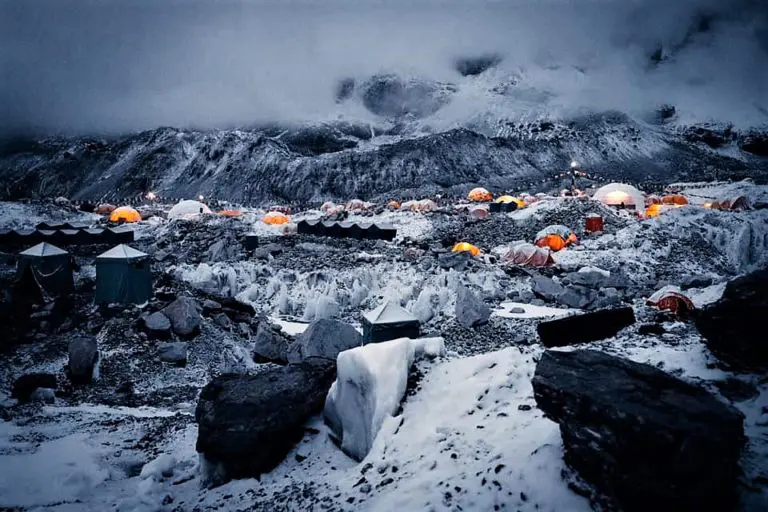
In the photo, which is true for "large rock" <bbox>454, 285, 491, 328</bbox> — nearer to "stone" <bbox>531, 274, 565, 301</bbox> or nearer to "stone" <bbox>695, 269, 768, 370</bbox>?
"stone" <bbox>531, 274, 565, 301</bbox>

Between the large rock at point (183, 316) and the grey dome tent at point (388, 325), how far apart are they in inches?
183

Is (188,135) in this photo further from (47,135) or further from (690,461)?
(690,461)

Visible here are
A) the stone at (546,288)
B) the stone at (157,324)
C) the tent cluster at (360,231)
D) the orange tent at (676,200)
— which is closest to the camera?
the stone at (157,324)

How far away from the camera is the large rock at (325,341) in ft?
31.5

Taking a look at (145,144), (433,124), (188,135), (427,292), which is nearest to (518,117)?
(433,124)

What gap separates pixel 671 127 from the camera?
11712 cm

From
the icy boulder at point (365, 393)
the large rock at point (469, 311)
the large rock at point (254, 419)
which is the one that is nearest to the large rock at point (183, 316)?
the large rock at point (254, 419)

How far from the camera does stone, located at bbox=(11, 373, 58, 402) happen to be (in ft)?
25.8

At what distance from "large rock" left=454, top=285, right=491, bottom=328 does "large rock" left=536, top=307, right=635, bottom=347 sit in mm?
6192

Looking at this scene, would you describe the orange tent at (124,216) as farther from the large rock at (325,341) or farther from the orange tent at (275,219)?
the large rock at (325,341)

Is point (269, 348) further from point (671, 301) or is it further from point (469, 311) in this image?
point (671, 301)

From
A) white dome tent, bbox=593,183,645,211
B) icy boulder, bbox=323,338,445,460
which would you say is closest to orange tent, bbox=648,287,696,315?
icy boulder, bbox=323,338,445,460

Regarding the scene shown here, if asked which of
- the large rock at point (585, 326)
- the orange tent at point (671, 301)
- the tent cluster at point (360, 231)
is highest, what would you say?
the large rock at point (585, 326)

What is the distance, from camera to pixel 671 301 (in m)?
11.0
